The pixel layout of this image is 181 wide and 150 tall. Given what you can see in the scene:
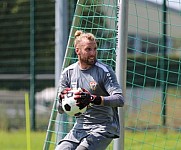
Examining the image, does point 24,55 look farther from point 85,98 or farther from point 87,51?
point 85,98

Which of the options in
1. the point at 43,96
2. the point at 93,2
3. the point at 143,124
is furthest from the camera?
the point at 43,96

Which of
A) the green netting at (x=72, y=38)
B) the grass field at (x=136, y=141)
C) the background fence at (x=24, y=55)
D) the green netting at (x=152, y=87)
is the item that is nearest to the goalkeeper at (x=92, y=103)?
the green netting at (x=72, y=38)

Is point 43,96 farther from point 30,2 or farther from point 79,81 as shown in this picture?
point 79,81

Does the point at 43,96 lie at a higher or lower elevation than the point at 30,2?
lower

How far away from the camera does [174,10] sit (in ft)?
39.2

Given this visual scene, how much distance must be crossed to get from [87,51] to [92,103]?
46cm

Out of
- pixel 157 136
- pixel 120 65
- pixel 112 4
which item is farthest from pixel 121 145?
pixel 157 136

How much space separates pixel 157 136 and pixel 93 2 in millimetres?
4317

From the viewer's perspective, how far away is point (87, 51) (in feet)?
21.1

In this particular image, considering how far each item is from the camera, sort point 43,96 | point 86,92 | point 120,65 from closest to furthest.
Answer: point 86,92 < point 120,65 < point 43,96

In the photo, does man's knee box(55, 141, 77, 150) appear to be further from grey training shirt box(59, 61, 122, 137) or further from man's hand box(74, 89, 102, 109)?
man's hand box(74, 89, 102, 109)

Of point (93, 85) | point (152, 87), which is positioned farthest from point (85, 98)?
point (152, 87)

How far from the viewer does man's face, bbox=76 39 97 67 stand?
6430mm

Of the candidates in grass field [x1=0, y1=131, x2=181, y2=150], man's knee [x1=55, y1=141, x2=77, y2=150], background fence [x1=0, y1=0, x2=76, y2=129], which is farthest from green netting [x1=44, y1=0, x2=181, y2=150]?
man's knee [x1=55, y1=141, x2=77, y2=150]
